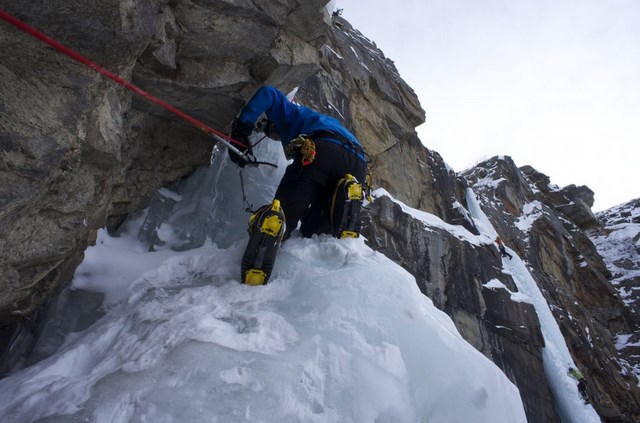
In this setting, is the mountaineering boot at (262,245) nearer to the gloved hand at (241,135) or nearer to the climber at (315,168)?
the climber at (315,168)

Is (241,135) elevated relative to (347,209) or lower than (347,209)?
elevated

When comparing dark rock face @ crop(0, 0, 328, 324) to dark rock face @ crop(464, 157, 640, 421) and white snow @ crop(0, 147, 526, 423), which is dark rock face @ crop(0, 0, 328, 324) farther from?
dark rock face @ crop(464, 157, 640, 421)

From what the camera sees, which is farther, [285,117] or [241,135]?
[285,117]

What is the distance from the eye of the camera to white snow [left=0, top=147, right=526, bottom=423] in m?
1.48

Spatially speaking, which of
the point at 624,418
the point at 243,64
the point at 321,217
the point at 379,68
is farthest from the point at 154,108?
the point at 624,418

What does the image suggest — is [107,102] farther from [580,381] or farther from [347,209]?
[580,381]

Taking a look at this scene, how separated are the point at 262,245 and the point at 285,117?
144 cm

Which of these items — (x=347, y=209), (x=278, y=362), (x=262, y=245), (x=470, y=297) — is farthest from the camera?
(x=470, y=297)

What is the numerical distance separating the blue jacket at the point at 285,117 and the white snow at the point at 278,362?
131 centimetres

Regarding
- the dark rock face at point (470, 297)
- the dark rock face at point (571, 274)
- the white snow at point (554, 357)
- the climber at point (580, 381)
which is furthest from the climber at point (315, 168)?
the dark rock face at point (571, 274)

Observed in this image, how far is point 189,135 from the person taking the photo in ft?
12.9

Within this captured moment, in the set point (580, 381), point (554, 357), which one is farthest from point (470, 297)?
point (580, 381)

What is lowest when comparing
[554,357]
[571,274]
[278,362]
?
[278,362]

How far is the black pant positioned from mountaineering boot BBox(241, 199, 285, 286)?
16.0 inches
